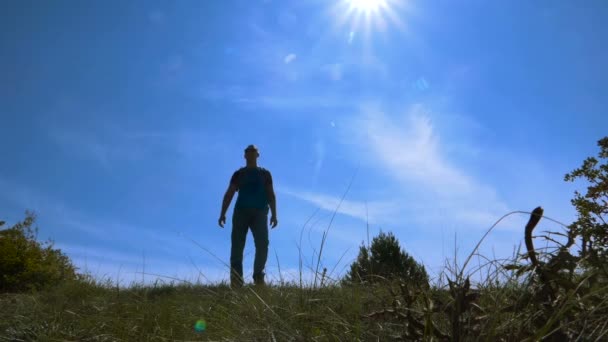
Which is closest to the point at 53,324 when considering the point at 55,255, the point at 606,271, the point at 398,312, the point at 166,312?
the point at 166,312

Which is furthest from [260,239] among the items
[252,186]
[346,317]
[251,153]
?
[346,317]

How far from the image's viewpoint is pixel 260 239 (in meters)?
7.19

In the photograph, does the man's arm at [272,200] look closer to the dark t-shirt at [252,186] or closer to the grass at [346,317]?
the dark t-shirt at [252,186]

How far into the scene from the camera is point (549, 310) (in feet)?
4.61

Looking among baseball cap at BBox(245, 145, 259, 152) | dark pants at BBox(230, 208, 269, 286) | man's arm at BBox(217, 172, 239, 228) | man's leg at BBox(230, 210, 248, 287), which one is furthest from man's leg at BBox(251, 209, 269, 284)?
baseball cap at BBox(245, 145, 259, 152)

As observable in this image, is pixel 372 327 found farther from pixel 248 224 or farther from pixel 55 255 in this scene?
pixel 55 255

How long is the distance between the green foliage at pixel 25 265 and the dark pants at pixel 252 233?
404 centimetres

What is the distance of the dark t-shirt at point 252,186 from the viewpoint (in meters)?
7.31

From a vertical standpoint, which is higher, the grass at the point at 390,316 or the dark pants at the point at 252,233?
the dark pants at the point at 252,233

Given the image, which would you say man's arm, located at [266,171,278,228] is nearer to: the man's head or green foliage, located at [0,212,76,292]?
the man's head

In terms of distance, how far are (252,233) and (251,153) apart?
1398mm

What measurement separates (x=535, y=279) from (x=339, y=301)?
150 centimetres

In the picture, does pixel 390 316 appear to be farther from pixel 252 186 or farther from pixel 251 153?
pixel 251 153

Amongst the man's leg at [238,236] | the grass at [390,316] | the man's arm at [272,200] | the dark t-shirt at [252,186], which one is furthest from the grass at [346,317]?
the man's arm at [272,200]
